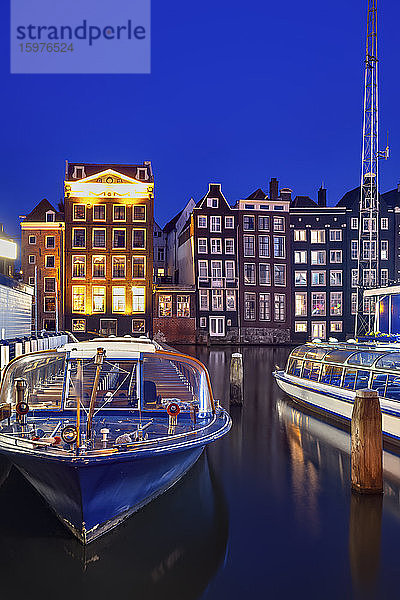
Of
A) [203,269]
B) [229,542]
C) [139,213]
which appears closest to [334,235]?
[203,269]

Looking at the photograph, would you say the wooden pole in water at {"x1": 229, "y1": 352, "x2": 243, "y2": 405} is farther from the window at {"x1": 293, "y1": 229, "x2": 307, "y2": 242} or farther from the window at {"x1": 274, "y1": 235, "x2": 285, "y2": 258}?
the window at {"x1": 293, "y1": 229, "x2": 307, "y2": 242}

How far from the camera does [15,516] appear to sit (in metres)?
10.6

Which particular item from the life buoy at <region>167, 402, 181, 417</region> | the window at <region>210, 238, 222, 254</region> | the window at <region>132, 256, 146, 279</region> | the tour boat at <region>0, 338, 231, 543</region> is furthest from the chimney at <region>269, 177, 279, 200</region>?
the life buoy at <region>167, 402, 181, 417</region>

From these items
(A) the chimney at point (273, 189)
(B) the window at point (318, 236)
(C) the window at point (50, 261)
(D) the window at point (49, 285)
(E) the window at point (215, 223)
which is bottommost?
(D) the window at point (49, 285)

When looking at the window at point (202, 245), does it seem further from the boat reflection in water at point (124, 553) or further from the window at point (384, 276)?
the boat reflection in water at point (124, 553)

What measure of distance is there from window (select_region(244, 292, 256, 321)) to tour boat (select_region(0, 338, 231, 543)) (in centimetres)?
5431

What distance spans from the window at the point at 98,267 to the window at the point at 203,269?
11.7 m

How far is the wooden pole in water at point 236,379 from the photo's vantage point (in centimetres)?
2153

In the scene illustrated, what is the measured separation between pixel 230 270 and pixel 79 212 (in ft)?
64.7

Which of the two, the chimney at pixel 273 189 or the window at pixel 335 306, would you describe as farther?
the chimney at pixel 273 189

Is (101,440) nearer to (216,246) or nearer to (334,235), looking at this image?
(216,246)

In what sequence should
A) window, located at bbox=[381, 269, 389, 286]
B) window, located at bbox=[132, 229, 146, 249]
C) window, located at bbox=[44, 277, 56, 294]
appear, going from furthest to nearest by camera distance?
window, located at bbox=[381, 269, 389, 286]
window, located at bbox=[44, 277, 56, 294]
window, located at bbox=[132, 229, 146, 249]

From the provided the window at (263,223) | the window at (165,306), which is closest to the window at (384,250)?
the window at (263,223)

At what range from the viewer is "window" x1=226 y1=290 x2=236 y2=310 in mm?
67688
